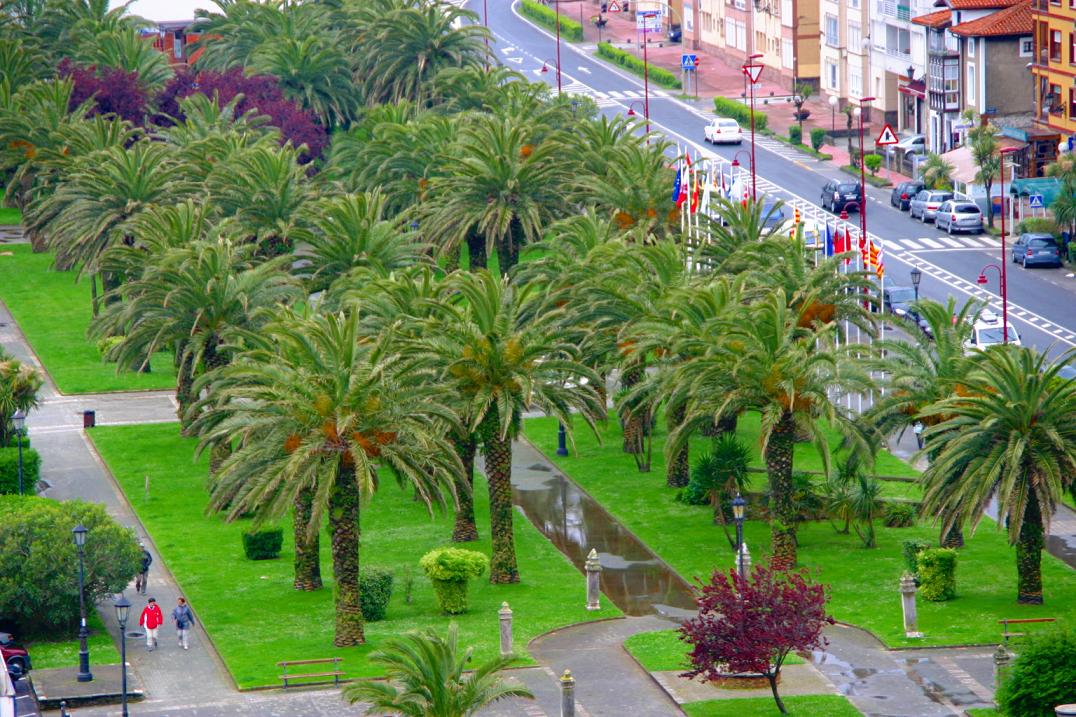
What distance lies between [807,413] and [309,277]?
2141 cm

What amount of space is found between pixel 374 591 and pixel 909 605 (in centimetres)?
1395

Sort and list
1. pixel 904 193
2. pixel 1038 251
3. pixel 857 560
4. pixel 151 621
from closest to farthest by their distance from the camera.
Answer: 1. pixel 151 621
2. pixel 857 560
3. pixel 1038 251
4. pixel 904 193

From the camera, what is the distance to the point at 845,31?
465 feet

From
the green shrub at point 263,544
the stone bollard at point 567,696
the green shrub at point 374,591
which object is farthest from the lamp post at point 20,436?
the stone bollard at point 567,696

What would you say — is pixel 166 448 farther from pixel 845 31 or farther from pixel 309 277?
pixel 845 31

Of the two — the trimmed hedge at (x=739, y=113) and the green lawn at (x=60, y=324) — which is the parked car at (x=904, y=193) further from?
the green lawn at (x=60, y=324)

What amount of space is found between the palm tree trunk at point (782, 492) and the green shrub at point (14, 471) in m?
24.9

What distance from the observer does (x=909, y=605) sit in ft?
183

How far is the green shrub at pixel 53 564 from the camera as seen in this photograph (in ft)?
186

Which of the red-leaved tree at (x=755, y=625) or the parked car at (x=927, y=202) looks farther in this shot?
the parked car at (x=927, y=202)

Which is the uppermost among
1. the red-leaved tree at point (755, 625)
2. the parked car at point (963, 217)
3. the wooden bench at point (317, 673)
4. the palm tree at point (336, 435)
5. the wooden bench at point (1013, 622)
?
the palm tree at point (336, 435)

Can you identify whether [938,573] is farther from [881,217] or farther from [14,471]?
[881,217]

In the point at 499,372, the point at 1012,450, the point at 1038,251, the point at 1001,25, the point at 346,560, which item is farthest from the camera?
the point at 1001,25

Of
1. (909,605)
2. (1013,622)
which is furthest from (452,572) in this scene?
(1013,622)
